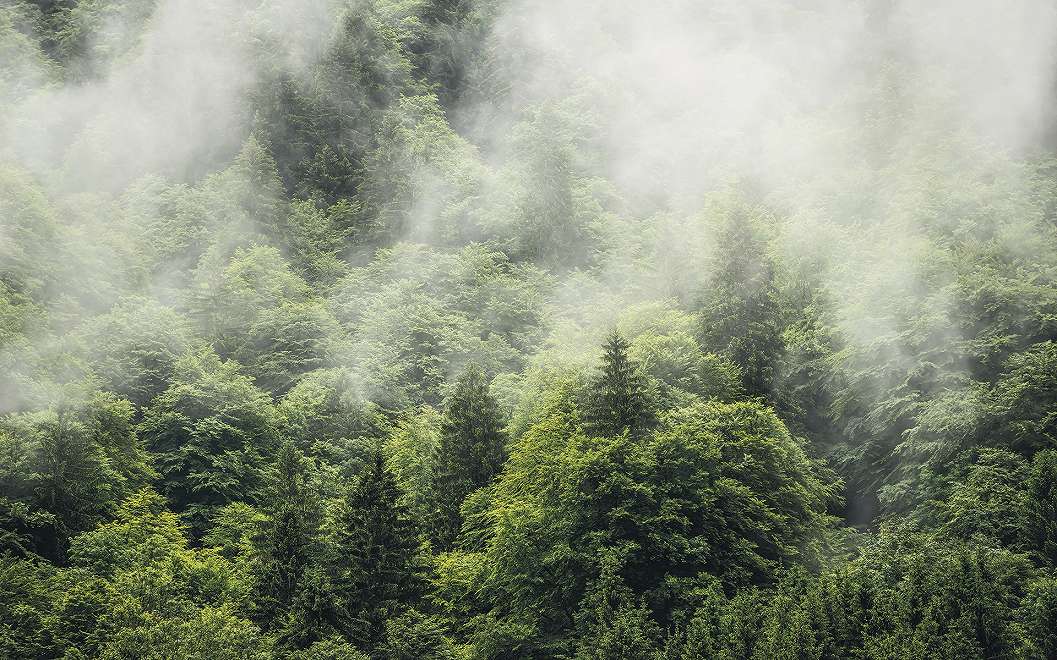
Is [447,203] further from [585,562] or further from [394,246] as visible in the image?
[585,562]

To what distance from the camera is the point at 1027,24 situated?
6900 cm

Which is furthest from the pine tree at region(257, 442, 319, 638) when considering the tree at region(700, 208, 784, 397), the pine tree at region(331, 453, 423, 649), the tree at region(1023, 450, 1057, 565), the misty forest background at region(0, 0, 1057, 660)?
the tree at region(1023, 450, 1057, 565)

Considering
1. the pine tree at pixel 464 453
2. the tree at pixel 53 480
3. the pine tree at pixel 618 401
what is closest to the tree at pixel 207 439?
the tree at pixel 53 480

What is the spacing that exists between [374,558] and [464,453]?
661cm

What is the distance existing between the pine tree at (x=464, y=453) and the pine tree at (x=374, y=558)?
8.37ft

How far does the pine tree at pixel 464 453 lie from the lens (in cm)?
4619

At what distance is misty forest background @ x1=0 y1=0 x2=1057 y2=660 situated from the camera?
38375mm

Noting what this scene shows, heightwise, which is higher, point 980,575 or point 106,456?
point 106,456

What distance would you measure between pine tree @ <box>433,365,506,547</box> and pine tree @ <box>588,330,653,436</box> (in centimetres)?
717

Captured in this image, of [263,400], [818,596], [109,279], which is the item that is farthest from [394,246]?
[818,596]

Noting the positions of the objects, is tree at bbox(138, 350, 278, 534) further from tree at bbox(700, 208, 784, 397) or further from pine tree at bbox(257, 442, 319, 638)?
tree at bbox(700, 208, 784, 397)

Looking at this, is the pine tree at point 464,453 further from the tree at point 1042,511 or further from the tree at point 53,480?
the tree at point 1042,511

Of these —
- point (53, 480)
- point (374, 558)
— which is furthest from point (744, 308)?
point (53, 480)

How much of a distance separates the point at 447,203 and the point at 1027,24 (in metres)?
39.2
